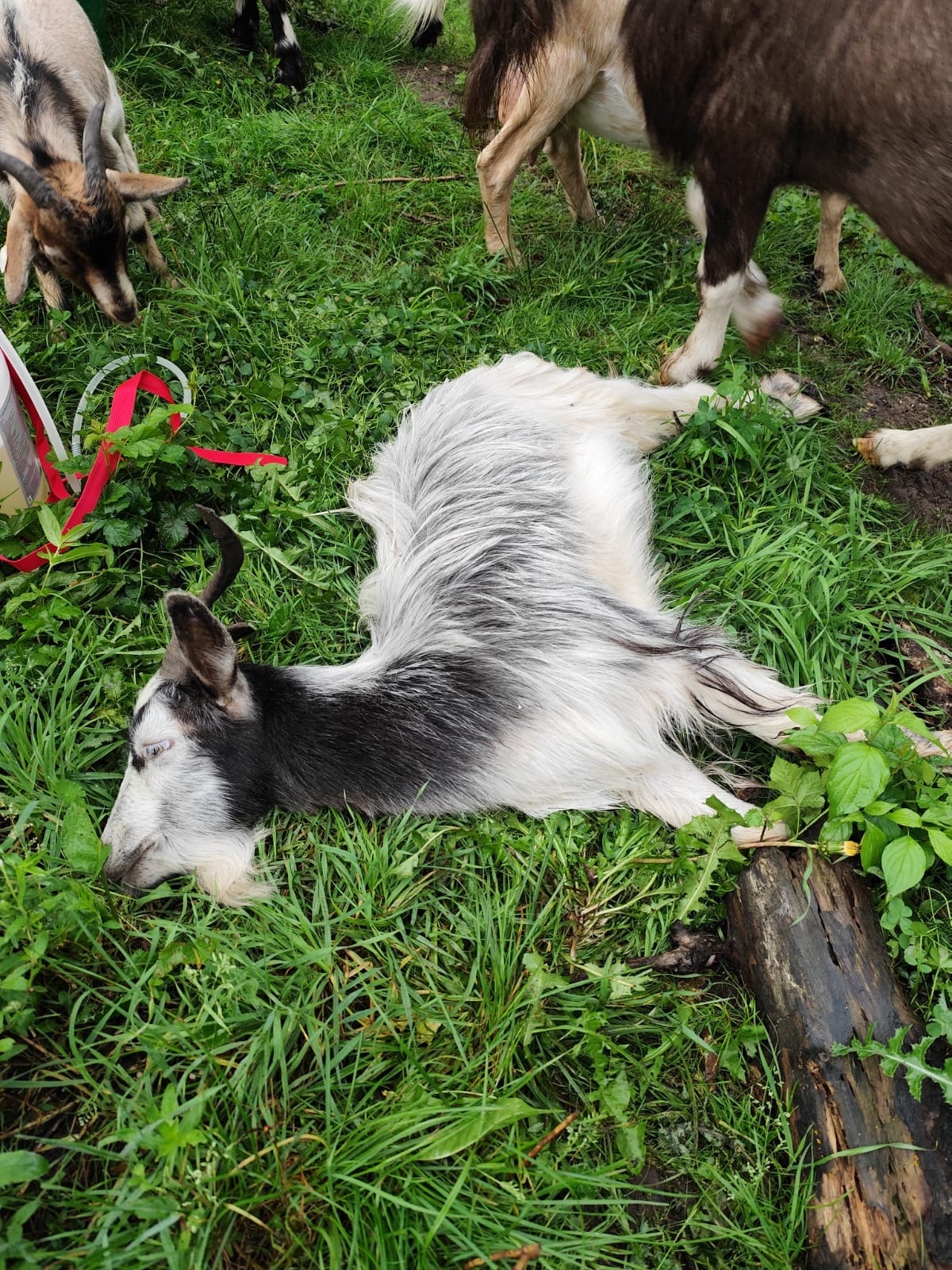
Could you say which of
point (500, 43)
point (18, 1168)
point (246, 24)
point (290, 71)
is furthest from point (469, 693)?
point (246, 24)

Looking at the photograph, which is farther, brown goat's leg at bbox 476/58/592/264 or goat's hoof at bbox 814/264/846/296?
goat's hoof at bbox 814/264/846/296

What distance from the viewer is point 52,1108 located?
2.01m

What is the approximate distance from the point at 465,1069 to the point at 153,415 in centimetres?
220

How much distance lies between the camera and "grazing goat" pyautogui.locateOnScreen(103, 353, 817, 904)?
2.41 m

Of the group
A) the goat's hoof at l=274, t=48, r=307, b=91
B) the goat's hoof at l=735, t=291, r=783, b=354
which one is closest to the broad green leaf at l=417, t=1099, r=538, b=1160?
the goat's hoof at l=735, t=291, r=783, b=354

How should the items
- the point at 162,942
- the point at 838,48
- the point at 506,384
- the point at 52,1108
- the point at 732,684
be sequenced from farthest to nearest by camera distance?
the point at 506,384, the point at 838,48, the point at 732,684, the point at 162,942, the point at 52,1108

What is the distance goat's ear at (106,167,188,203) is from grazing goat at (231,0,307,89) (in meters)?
2.03

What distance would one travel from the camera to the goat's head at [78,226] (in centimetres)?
354

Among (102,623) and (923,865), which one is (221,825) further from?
(923,865)

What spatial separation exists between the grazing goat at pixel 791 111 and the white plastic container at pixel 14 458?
8.02ft

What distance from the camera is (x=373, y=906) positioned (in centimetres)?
236

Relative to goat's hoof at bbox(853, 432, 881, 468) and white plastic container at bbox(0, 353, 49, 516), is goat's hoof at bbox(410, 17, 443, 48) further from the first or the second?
white plastic container at bbox(0, 353, 49, 516)

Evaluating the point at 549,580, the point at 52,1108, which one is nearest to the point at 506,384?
the point at 549,580

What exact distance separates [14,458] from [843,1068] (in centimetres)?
280
